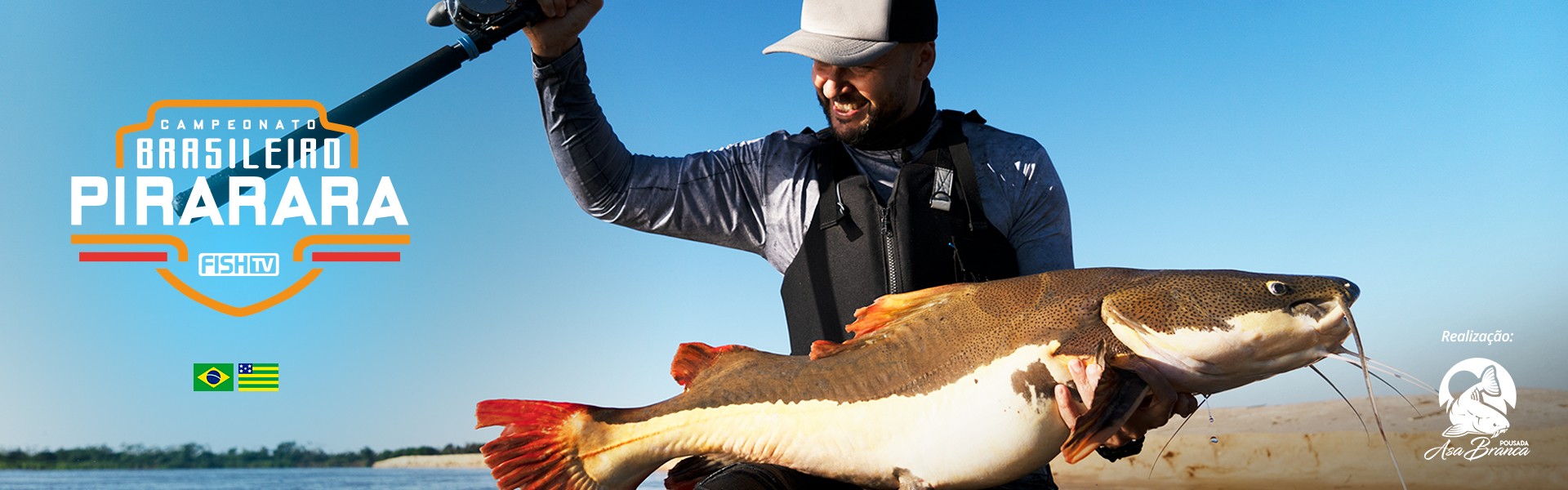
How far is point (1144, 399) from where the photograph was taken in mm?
2822

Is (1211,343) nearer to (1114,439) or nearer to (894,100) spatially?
(1114,439)

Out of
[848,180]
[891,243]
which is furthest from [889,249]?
[848,180]

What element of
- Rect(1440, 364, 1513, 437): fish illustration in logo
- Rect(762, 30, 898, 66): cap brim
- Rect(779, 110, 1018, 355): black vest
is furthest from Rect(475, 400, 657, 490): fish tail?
Rect(1440, 364, 1513, 437): fish illustration in logo

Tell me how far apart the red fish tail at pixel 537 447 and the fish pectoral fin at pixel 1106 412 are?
1.39 metres

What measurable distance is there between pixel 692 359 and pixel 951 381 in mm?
866

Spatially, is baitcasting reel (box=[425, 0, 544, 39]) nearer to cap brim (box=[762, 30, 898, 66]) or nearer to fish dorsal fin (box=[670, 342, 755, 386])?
cap brim (box=[762, 30, 898, 66])

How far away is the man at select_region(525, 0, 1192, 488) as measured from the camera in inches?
143

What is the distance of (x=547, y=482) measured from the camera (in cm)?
311

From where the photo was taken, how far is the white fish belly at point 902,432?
9.17 feet

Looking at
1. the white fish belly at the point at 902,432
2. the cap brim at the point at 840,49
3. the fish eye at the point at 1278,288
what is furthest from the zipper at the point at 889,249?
the fish eye at the point at 1278,288

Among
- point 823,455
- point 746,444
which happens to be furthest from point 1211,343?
point 746,444

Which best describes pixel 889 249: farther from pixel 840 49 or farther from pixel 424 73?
pixel 424 73

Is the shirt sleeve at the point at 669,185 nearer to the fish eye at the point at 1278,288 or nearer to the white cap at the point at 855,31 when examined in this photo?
the white cap at the point at 855,31

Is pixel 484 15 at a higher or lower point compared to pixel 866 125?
higher
